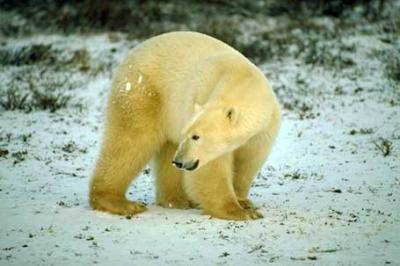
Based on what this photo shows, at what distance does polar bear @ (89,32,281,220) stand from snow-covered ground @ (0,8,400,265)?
19cm

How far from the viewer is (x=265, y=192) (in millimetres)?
5363

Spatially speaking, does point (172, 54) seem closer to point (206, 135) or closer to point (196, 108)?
point (196, 108)

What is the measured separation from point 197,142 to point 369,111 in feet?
13.5

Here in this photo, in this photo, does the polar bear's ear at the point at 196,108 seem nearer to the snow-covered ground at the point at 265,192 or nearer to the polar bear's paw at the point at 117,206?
the snow-covered ground at the point at 265,192

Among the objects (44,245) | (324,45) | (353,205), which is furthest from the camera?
(324,45)

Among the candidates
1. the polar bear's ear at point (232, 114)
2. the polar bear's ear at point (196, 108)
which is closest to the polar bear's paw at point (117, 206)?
the polar bear's ear at point (196, 108)

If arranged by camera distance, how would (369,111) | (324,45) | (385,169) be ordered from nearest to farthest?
(385,169) < (369,111) < (324,45)

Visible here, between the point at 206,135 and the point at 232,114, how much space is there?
195 millimetres

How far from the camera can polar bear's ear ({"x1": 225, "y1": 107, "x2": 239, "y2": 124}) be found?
410 centimetres

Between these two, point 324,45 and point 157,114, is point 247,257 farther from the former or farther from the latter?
point 324,45

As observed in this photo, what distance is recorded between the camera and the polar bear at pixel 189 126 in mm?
4176

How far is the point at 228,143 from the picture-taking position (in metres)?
4.19

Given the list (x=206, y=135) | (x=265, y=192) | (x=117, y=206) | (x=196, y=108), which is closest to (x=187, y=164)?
(x=206, y=135)

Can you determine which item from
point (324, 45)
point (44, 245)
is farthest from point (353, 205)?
point (324, 45)
